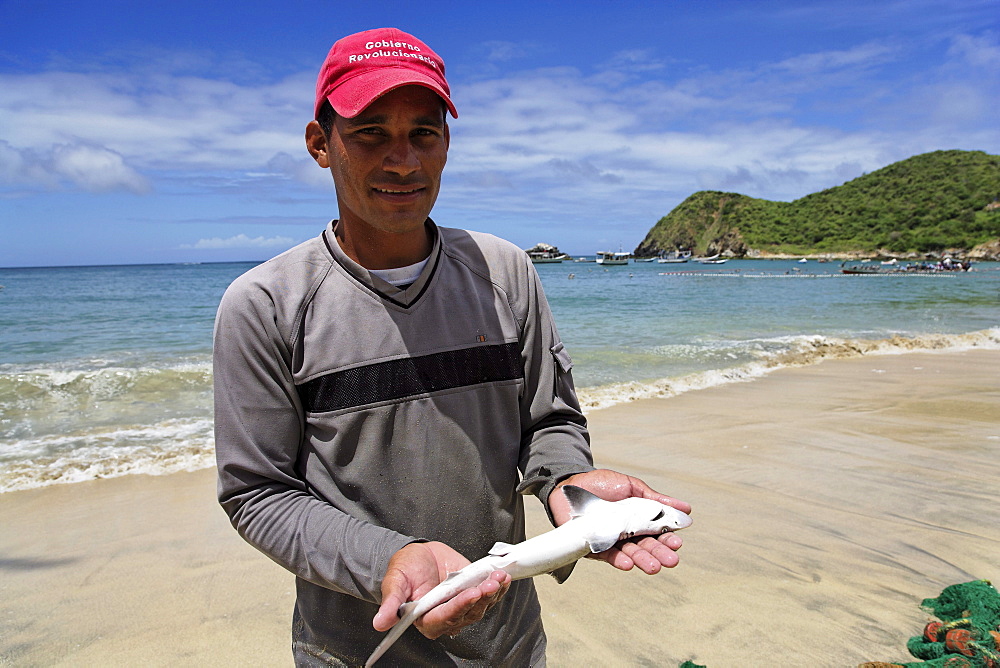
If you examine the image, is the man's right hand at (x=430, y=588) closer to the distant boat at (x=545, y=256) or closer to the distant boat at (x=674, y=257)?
the distant boat at (x=545, y=256)

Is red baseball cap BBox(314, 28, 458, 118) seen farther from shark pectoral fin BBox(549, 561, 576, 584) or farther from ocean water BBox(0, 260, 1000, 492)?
ocean water BBox(0, 260, 1000, 492)

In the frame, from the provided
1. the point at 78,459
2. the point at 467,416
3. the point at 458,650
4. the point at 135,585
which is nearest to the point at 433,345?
the point at 467,416

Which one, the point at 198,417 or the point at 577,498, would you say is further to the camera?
the point at 198,417

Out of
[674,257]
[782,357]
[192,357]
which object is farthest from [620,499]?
[674,257]

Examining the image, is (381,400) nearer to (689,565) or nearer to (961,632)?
(961,632)

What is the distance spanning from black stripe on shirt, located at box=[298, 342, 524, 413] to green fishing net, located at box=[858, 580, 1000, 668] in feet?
8.82

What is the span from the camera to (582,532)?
5.60 ft

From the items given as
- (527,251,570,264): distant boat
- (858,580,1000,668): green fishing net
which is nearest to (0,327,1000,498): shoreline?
(858,580,1000,668): green fishing net

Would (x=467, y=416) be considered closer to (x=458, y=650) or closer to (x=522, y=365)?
(x=522, y=365)

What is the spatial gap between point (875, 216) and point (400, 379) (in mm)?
124304

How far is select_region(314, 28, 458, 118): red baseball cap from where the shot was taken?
60.6 inches

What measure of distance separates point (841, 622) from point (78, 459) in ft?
24.3

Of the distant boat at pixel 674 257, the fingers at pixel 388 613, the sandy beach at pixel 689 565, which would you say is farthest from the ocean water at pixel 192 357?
the distant boat at pixel 674 257

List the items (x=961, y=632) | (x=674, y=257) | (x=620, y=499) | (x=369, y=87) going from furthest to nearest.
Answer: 1. (x=674, y=257)
2. (x=961, y=632)
3. (x=620, y=499)
4. (x=369, y=87)
